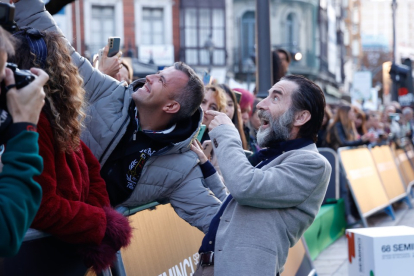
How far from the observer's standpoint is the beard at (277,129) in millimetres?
3316

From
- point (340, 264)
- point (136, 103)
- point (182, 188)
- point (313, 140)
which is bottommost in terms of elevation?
point (340, 264)

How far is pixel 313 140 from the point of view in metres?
3.42

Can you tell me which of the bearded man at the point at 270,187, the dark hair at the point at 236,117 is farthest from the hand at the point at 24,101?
the dark hair at the point at 236,117

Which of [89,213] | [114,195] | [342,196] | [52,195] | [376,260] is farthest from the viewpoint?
[342,196]

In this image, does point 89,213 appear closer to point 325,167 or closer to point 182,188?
point 182,188

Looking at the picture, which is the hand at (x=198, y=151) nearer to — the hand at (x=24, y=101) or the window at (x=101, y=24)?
the hand at (x=24, y=101)

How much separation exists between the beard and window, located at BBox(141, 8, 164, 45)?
111 ft

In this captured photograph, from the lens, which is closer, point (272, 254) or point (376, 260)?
point (272, 254)

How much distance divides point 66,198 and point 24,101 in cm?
57

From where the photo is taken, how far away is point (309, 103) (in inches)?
131

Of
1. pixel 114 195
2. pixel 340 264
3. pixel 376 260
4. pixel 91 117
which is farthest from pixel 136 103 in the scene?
pixel 340 264

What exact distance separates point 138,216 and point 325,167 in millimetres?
1022

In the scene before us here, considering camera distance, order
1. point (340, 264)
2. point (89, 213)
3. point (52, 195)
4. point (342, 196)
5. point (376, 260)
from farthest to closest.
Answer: point (342, 196) < point (340, 264) < point (376, 260) < point (89, 213) < point (52, 195)

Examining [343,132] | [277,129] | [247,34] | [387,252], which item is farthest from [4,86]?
[247,34]
